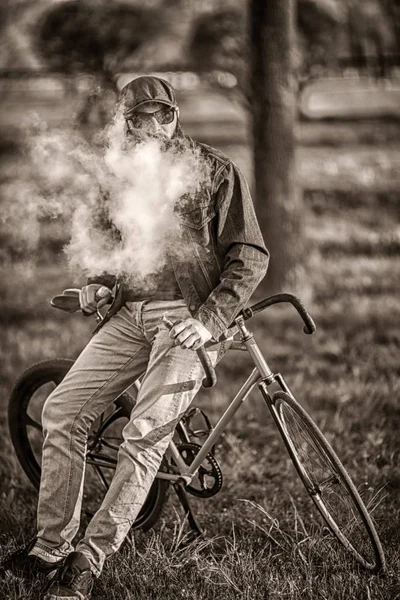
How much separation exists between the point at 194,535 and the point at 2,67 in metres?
8.28

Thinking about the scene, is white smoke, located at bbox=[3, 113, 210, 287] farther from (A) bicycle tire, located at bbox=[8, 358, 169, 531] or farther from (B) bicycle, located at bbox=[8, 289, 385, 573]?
(A) bicycle tire, located at bbox=[8, 358, 169, 531]

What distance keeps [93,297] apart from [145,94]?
96cm

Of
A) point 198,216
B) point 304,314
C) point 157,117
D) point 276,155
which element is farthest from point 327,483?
point 276,155

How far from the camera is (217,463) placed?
355 centimetres

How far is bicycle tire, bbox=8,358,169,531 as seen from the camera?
146 inches

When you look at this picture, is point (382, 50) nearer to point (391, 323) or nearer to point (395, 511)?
point (391, 323)

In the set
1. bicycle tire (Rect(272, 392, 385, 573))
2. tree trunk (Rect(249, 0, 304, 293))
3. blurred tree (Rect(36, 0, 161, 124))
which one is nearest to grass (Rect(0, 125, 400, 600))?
bicycle tire (Rect(272, 392, 385, 573))

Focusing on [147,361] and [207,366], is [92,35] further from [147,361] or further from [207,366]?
[207,366]

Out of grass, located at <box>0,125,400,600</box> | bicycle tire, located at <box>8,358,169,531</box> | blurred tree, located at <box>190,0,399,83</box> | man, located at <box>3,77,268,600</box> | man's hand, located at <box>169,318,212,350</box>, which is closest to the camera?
man's hand, located at <box>169,318,212,350</box>

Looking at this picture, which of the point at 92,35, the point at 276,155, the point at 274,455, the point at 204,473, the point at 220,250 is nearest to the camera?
the point at 220,250

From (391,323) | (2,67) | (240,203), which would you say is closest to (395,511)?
(240,203)

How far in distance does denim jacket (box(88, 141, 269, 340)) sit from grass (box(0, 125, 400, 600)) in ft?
3.57

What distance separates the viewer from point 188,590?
320cm

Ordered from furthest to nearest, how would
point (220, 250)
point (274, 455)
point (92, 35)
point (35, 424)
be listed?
1. point (92, 35)
2. point (274, 455)
3. point (35, 424)
4. point (220, 250)
